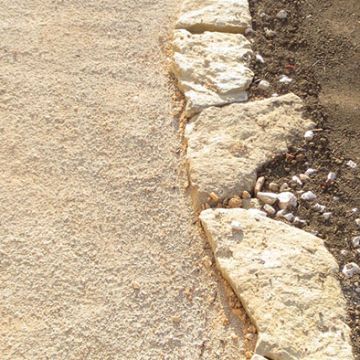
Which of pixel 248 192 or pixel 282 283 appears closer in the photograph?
pixel 282 283

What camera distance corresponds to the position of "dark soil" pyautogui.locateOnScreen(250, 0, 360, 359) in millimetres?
2562

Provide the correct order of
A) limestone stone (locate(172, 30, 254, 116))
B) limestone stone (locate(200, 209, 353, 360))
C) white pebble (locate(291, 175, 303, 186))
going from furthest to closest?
limestone stone (locate(172, 30, 254, 116)) → white pebble (locate(291, 175, 303, 186)) → limestone stone (locate(200, 209, 353, 360))

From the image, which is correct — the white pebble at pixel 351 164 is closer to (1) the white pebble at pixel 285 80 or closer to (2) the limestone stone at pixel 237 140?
(2) the limestone stone at pixel 237 140

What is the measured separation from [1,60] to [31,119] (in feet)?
1.22

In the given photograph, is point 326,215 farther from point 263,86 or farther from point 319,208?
point 263,86

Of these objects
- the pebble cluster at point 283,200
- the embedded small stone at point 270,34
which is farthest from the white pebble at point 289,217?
the embedded small stone at point 270,34

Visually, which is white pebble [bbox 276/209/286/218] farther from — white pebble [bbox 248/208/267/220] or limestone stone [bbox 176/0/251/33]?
limestone stone [bbox 176/0/251/33]

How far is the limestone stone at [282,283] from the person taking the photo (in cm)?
221

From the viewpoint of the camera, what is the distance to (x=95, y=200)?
2.60 metres

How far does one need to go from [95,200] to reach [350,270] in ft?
3.13

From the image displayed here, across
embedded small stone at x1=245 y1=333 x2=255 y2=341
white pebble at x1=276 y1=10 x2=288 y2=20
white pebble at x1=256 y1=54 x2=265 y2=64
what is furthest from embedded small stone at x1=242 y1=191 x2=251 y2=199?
white pebble at x1=276 y1=10 x2=288 y2=20

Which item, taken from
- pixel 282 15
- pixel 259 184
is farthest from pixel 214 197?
pixel 282 15

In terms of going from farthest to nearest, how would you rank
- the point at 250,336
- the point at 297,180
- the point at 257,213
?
Result: the point at 297,180, the point at 257,213, the point at 250,336

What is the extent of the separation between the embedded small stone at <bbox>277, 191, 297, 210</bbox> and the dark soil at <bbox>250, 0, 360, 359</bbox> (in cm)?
3
